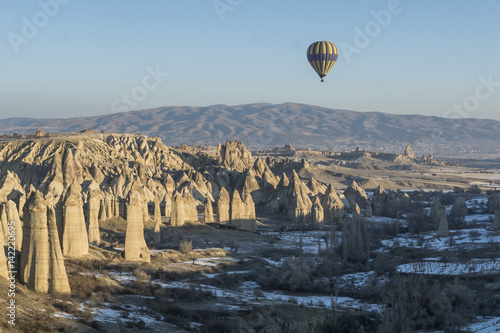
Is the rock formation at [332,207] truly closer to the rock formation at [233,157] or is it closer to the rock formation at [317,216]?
the rock formation at [317,216]

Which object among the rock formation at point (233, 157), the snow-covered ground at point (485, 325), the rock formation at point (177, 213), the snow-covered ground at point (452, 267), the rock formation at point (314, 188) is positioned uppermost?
the rock formation at point (233, 157)

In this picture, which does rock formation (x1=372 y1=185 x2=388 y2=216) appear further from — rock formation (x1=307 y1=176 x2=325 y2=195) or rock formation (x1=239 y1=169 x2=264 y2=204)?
rock formation (x1=239 y1=169 x2=264 y2=204)

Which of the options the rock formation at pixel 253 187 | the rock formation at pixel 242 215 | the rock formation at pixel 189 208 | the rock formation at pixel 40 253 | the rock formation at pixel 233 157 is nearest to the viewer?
the rock formation at pixel 40 253

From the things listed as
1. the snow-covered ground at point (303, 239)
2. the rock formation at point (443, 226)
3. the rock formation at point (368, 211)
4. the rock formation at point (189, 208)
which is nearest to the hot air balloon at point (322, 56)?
the rock formation at point (368, 211)

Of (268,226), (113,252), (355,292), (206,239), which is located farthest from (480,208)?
(113,252)

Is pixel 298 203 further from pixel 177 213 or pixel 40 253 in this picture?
pixel 40 253

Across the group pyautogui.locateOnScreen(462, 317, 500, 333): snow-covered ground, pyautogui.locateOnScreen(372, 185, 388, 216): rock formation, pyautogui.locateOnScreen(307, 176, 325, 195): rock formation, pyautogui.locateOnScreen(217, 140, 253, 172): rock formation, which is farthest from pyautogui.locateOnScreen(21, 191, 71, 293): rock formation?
pyautogui.locateOnScreen(217, 140, 253, 172): rock formation
